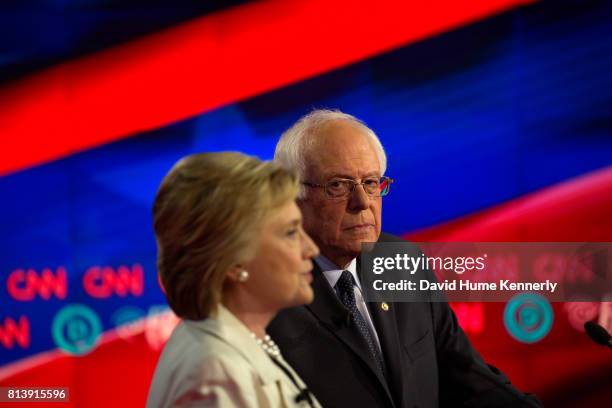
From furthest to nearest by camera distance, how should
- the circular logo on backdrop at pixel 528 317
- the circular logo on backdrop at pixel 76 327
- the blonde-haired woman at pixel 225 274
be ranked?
the circular logo on backdrop at pixel 76 327 → the circular logo on backdrop at pixel 528 317 → the blonde-haired woman at pixel 225 274

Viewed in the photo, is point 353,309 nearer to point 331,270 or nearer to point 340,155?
point 331,270

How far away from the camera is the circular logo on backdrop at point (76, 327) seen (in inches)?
145

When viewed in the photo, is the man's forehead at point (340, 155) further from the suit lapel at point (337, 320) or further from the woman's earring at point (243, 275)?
the woman's earring at point (243, 275)

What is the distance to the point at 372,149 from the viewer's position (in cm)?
220

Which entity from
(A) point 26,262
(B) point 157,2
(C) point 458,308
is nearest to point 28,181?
(A) point 26,262

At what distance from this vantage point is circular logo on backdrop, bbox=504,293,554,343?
3.55 meters

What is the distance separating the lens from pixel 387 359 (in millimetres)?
2037

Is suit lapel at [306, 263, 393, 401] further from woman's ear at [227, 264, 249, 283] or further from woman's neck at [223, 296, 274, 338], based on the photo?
woman's ear at [227, 264, 249, 283]

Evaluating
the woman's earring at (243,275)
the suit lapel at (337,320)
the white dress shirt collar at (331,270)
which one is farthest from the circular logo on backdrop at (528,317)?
the woman's earring at (243,275)

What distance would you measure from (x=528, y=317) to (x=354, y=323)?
182cm

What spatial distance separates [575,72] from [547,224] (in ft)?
2.34

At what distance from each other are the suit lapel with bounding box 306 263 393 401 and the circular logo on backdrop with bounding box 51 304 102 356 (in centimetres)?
193

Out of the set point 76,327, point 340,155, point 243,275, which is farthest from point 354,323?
point 76,327

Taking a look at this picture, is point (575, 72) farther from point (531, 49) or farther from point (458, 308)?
point (458, 308)
